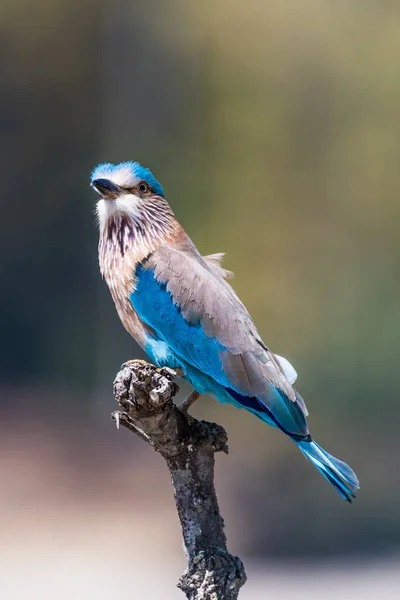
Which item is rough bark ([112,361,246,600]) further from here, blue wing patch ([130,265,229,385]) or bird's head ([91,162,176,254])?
bird's head ([91,162,176,254])

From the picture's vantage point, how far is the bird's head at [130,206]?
186cm

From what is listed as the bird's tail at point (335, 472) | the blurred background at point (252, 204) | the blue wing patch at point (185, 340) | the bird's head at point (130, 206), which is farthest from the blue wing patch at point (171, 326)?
the blurred background at point (252, 204)

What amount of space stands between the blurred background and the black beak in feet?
5.41

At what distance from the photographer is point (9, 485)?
12.2 feet

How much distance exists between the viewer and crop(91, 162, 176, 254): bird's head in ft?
6.10

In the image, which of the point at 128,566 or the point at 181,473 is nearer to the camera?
the point at 181,473

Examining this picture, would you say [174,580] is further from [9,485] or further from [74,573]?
[9,485]

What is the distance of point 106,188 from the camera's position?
1.85 metres

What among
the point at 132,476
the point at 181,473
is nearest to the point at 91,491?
the point at 132,476

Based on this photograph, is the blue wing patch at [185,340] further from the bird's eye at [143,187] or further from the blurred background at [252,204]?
the blurred background at [252,204]

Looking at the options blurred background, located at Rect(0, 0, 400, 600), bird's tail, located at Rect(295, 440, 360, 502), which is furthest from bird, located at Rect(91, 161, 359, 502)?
blurred background, located at Rect(0, 0, 400, 600)

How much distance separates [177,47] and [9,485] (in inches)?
69.8

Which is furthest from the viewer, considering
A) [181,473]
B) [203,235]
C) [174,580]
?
[203,235]

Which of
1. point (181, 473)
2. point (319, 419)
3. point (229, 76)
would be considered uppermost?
point (229, 76)
